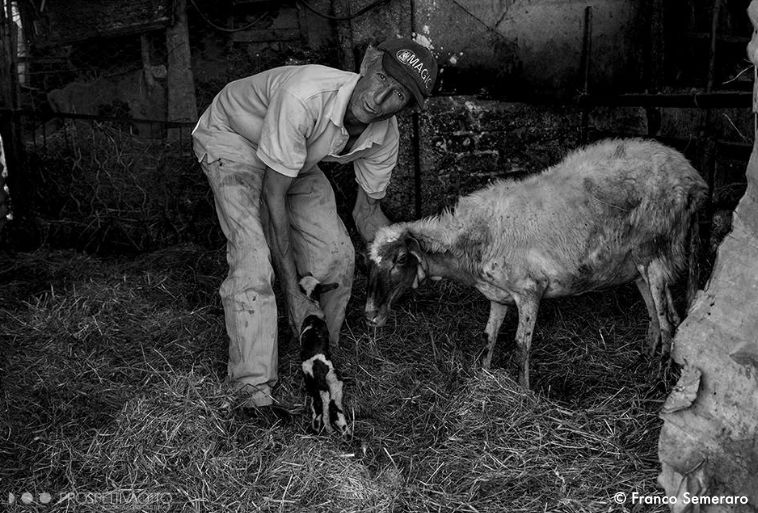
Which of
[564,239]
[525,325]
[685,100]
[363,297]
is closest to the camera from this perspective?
[525,325]

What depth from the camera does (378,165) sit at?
5754 millimetres

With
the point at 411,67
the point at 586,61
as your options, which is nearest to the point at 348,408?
the point at 411,67

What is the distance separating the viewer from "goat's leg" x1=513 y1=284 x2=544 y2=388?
17.6 ft

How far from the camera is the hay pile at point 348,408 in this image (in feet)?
13.9

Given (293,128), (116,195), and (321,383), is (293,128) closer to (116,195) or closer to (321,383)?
(321,383)

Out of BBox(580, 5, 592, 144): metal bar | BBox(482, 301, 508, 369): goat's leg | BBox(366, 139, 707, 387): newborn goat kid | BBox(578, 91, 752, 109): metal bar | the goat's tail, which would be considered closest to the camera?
BBox(366, 139, 707, 387): newborn goat kid

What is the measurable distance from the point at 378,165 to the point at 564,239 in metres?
1.39

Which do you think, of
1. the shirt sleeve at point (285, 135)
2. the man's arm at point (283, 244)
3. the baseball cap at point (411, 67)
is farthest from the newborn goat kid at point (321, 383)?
the baseball cap at point (411, 67)

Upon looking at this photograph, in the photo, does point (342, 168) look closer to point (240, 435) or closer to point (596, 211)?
point (596, 211)

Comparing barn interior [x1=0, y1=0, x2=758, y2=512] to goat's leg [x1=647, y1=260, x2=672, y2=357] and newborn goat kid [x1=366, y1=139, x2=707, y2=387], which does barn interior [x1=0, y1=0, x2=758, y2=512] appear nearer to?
goat's leg [x1=647, y1=260, x2=672, y2=357]

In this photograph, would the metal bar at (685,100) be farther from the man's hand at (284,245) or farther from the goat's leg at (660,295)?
the man's hand at (284,245)

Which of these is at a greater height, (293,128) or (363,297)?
(293,128)

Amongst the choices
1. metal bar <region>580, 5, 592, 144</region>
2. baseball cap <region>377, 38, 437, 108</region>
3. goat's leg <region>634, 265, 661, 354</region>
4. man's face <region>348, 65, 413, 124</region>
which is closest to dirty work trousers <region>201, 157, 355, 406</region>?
man's face <region>348, 65, 413, 124</region>

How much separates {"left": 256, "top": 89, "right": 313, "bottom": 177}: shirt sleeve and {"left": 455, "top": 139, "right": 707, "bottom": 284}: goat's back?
1.33m
